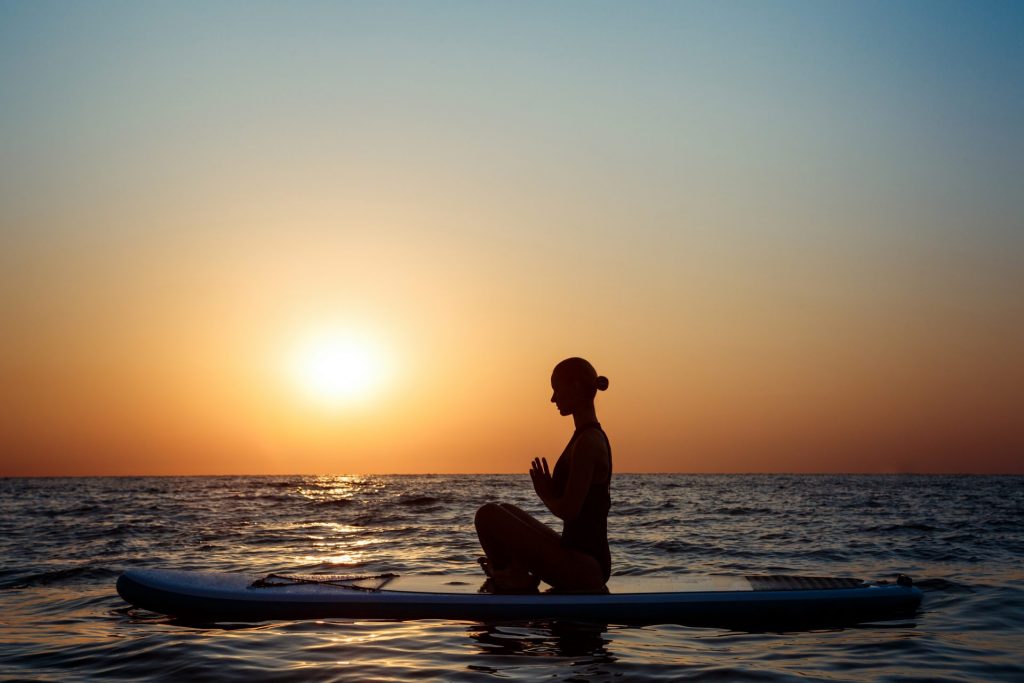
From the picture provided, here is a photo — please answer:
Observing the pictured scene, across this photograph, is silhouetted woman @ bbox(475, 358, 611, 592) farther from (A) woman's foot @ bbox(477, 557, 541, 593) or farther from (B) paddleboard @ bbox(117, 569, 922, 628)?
(B) paddleboard @ bbox(117, 569, 922, 628)

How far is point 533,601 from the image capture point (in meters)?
6.84

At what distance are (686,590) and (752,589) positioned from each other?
0.57 m

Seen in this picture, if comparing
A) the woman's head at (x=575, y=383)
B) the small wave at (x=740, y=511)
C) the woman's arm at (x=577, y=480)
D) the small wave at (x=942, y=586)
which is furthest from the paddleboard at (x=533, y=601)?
the small wave at (x=740, y=511)

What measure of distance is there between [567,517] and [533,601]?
73 centimetres

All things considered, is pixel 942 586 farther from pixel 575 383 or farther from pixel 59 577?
pixel 59 577

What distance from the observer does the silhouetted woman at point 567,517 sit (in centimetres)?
661

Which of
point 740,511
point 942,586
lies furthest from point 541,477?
point 740,511

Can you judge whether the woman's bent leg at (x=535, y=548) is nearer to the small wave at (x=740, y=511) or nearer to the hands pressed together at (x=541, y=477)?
the hands pressed together at (x=541, y=477)

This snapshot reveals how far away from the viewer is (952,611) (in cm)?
812

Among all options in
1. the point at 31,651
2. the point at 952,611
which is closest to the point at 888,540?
the point at 952,611

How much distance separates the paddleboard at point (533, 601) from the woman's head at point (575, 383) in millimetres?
1573

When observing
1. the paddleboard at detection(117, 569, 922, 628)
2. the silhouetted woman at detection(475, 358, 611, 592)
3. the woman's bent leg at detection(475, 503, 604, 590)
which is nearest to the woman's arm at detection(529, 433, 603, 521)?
the silhouetted woman at detection(475, 358, 611, 592)

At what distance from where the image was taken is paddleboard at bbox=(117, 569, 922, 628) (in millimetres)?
6926

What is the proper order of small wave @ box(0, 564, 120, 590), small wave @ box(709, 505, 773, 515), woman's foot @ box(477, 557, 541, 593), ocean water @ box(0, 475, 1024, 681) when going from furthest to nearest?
small wave @ box(709, 505, 773, 515) → small wave @ box(0, 564, 120, 590) → woman's foot @ box(477, 557, 541, 593) → ocean water @ box(0, 475, 1024, 681)
